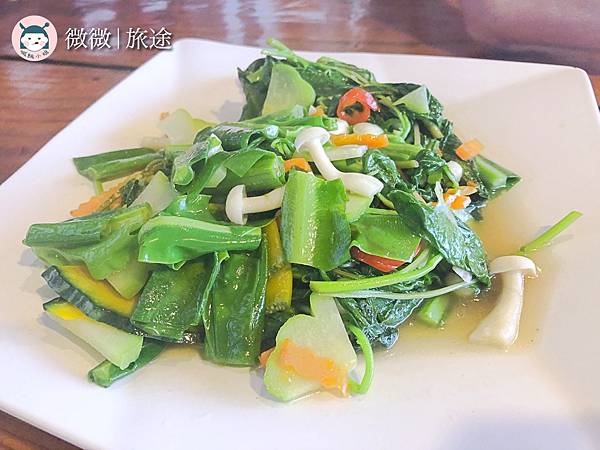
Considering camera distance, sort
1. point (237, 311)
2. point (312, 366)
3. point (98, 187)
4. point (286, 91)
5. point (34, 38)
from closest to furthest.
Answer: point (312, 366)
point (237, 311)
point (98, 187)
point (286, 91)
point (34, 38)

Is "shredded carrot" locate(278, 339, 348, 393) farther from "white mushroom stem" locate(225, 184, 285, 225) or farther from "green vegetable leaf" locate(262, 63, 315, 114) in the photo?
"green vegetable leaf" locate(262, 63, 315, 114)

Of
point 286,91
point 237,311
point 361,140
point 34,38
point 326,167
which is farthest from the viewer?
point 34,38

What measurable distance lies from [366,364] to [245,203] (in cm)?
47

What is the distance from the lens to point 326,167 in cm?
154

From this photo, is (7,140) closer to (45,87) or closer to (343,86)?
(45,87)

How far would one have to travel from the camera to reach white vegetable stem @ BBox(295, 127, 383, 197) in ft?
4.91

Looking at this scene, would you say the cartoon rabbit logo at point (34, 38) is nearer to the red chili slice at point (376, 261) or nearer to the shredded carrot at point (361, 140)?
the shredded carrot at point (361, 140)

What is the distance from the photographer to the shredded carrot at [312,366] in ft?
4.23

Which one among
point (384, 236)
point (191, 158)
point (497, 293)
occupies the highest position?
point (191, 158)

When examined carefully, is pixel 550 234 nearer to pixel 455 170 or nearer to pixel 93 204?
pixel 455 170

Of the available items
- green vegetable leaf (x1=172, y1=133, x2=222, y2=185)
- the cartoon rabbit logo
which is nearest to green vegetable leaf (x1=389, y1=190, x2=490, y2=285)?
green vegetable leaf (x1=172, y1=133, x2=222, y2=185)

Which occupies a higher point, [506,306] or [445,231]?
[445,231]

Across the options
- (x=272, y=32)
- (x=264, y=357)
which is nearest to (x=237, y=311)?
(x=264, y=357)

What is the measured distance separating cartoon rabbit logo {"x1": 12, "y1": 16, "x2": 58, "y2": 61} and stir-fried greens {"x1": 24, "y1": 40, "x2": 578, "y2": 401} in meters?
1.50
